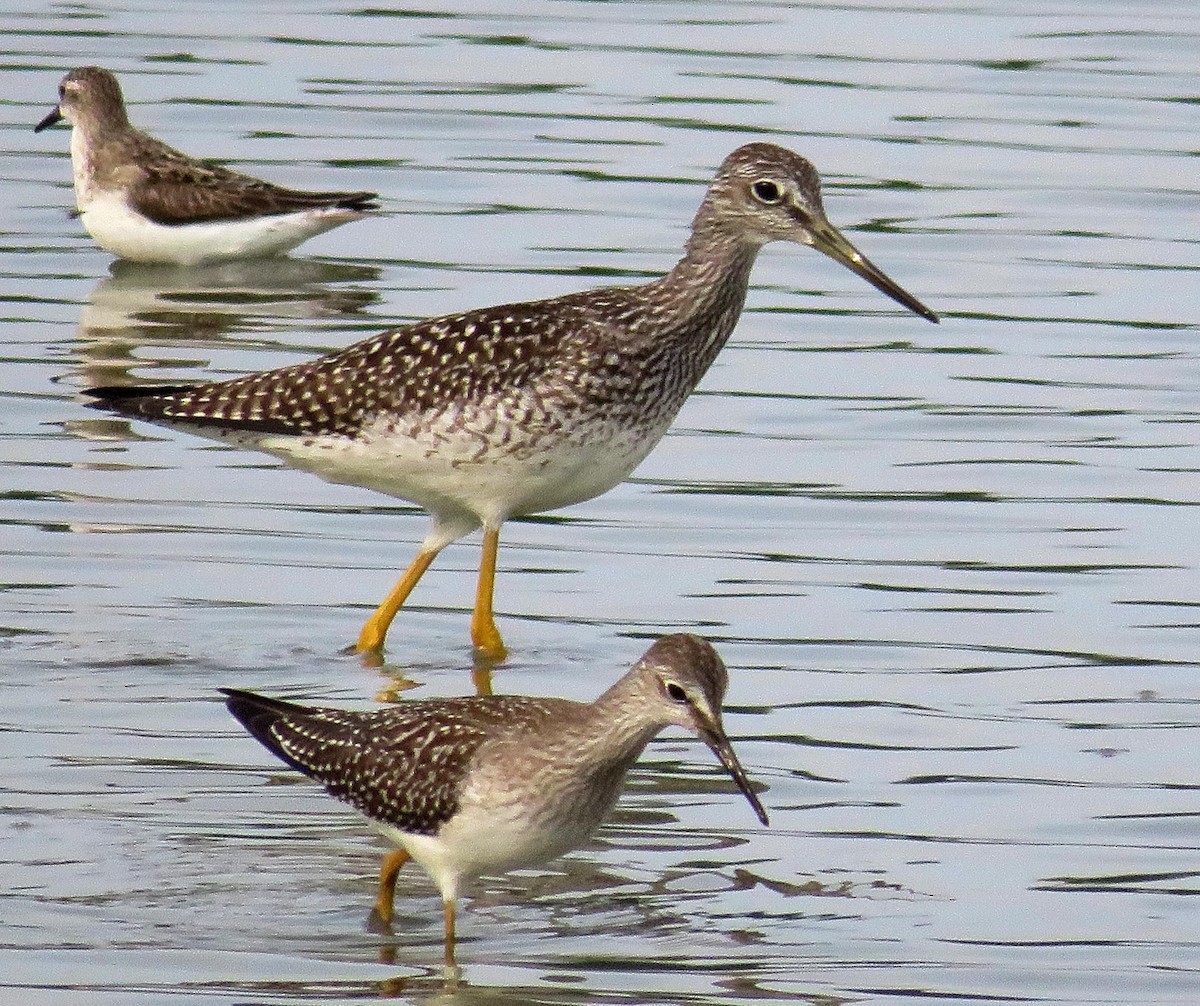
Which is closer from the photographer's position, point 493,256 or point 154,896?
point 154,896

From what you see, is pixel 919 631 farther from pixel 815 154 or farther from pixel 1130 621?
pixel 815 154

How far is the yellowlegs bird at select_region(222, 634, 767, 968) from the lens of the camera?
8.09 metres

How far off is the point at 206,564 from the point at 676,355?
206cm

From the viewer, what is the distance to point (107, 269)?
1711 cm

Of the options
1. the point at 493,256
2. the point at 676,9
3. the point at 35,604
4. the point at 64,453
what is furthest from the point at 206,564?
the point at 676,9

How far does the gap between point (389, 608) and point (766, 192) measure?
7.07ft

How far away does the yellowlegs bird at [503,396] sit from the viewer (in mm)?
10797

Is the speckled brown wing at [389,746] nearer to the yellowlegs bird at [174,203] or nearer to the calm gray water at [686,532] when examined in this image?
the calm gray water at [686,532]

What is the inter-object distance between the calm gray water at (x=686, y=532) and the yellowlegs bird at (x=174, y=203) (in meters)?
0.28

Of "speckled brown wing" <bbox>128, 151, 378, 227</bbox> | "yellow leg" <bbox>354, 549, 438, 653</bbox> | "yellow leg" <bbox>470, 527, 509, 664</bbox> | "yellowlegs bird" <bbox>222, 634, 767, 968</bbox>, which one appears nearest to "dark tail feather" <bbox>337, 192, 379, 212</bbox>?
"speckled brown wing" <bbox>128, 151, 378, 227</bbox>

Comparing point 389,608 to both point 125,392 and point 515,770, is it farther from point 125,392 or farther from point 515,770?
point 515,770

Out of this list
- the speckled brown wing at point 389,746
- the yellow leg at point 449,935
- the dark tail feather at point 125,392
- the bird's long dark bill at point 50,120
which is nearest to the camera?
the yellow leg at point 449,935

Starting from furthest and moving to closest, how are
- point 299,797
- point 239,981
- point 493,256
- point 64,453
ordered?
1. point 493,256
2. point 64,453
3. point 299,797
4. point 239,981

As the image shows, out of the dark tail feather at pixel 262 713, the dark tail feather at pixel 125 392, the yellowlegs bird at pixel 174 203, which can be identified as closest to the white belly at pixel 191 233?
the yellowlegs bird at pixel 174 203
